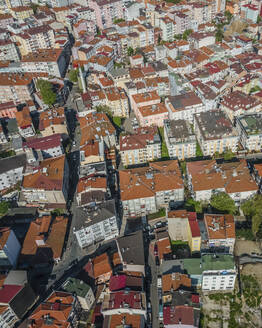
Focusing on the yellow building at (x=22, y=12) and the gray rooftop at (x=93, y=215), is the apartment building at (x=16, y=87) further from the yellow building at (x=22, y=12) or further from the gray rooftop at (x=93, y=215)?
the yellow building at (x=22, y=12)

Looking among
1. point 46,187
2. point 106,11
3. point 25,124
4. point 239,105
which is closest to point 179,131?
point 239,105

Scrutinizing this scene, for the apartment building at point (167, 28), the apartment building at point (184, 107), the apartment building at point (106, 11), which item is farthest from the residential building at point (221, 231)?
the apartment building at point (106, 11)

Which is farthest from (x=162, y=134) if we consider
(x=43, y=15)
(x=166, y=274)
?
(x=43, y=15)

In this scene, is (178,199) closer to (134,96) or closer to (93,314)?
(93,314)

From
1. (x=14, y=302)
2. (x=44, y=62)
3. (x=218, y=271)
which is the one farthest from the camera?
(x=44, y=62)

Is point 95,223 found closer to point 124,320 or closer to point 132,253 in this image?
point 132,253

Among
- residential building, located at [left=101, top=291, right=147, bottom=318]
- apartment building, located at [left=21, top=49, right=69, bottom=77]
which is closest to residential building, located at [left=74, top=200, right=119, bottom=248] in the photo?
residential building, located at [left=101, top=291, right=147, bottom=318]
